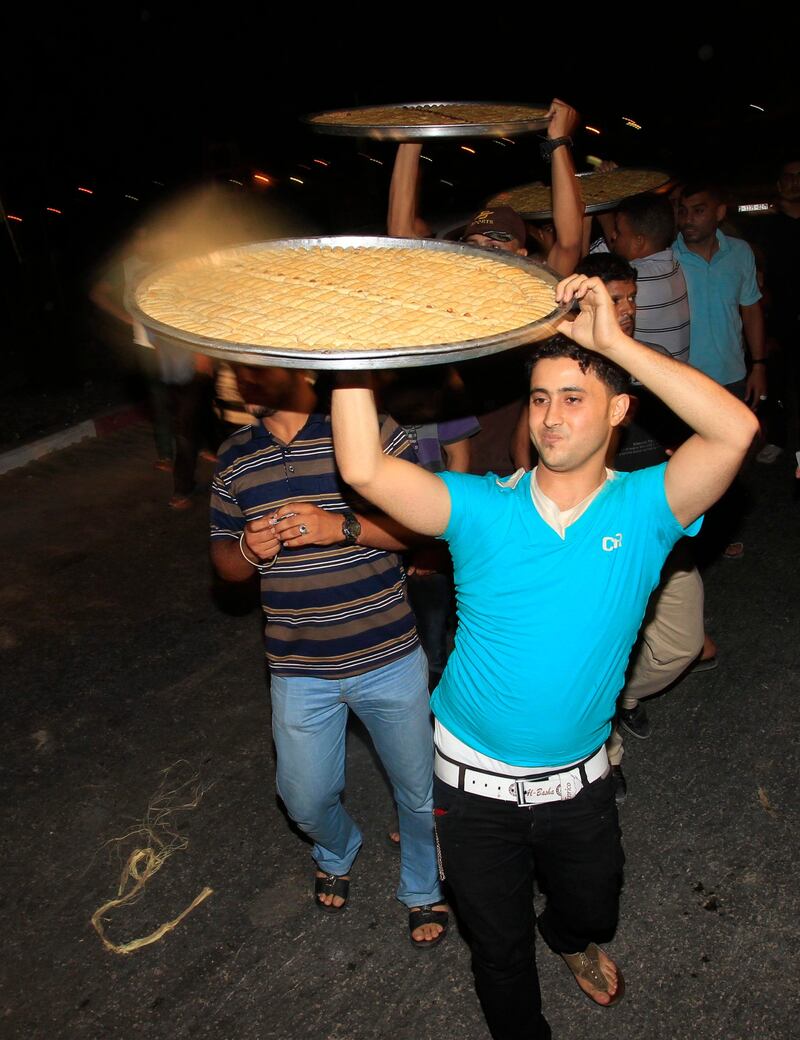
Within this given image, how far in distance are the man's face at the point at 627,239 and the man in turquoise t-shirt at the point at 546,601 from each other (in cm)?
254

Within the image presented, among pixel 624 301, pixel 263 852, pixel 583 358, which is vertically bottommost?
pixel 263 852

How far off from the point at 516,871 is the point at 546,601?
2.92 ft

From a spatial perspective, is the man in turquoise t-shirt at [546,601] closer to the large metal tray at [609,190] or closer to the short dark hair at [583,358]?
the short dark hair at [583,358]

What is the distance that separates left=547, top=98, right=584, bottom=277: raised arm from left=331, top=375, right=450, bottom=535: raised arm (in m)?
1.77

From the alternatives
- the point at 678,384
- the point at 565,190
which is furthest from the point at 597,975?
the point at 565,190

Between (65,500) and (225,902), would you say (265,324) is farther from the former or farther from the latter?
(65,500)

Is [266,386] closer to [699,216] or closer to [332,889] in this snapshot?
[332,889]

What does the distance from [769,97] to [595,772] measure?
32987 mm

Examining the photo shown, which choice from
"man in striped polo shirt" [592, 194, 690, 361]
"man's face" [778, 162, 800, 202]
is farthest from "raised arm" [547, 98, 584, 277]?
"man's face" [778, 162, 800, 202]

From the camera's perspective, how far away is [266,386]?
309 centimetres

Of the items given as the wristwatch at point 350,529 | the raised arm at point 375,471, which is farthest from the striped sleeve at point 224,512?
the raised arm at point 375,471

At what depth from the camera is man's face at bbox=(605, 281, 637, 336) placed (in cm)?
370

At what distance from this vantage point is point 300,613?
10.6 ft

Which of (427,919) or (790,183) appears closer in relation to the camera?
(427,919)
